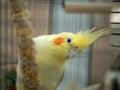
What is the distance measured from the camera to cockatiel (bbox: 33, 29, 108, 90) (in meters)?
0.31

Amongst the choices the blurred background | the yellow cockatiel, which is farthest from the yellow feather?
the blurred background

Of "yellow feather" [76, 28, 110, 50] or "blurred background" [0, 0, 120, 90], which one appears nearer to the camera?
"yellow feather" [76, 28, 110, 50]

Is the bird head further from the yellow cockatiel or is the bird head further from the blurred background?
the blurred background

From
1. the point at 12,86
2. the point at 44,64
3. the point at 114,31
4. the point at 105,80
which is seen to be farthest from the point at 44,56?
the point at 12,86

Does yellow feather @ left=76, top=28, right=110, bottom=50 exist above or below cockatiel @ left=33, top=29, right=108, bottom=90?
above

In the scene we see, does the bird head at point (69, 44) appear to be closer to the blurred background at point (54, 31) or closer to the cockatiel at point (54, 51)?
the cockatiel at point (54, 51)

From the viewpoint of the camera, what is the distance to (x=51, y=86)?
32cm

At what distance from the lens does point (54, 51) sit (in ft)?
1.02

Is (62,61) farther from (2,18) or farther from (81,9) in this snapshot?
(2,18)

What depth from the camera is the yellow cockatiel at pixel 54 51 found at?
0.31 m

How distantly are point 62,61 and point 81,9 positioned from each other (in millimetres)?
135

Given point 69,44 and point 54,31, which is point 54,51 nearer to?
point 69,44

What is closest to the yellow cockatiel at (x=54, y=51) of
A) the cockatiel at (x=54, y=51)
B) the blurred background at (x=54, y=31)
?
the cockatiel at (x=54, y=51)

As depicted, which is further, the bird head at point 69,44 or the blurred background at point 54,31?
the blurred background at point 54,31
